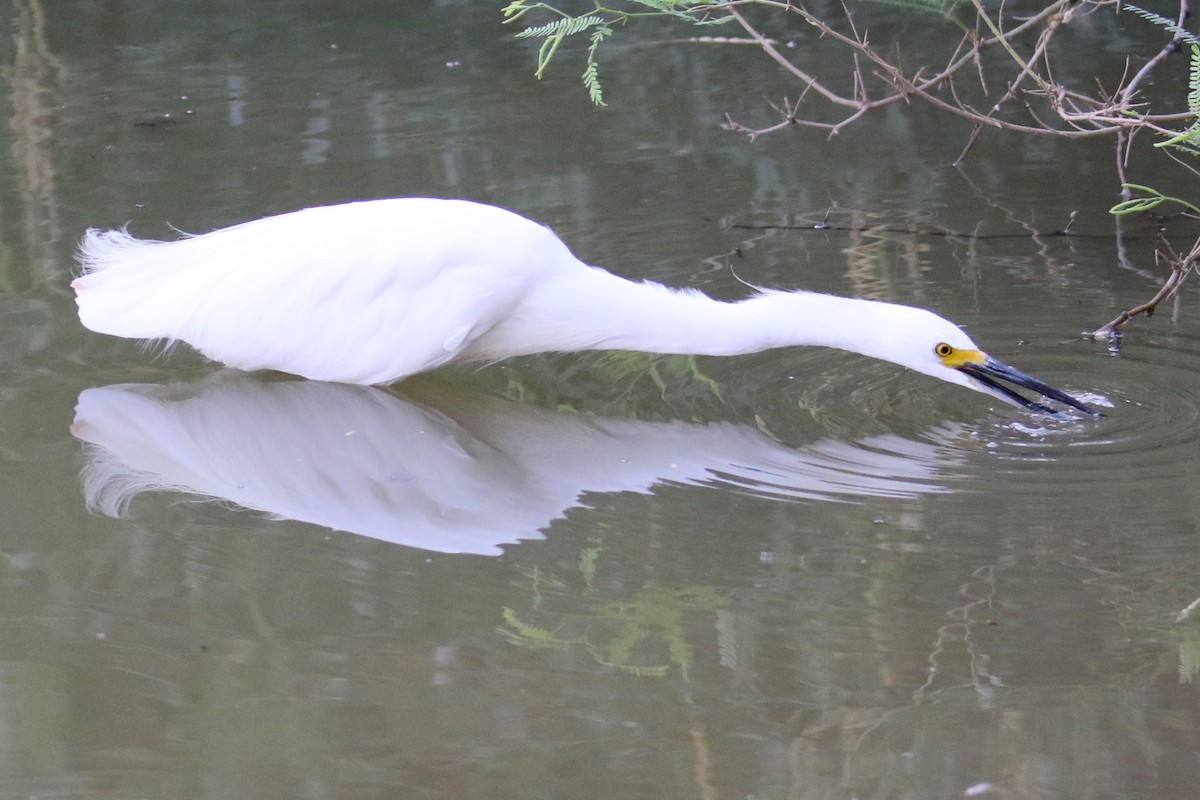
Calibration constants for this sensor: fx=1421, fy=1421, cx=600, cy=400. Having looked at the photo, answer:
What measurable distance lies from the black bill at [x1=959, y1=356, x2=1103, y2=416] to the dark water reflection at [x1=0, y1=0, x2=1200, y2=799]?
Result: 94 mm

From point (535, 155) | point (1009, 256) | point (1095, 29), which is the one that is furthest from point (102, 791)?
point (1095, 29)

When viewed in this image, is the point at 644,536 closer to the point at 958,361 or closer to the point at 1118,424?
the point at 958,361

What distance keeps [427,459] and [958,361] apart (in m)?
1.65

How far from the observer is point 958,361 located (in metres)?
4.34

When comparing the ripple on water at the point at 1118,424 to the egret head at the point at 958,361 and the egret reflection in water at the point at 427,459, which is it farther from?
the egret reflection in water at the point at 427,459

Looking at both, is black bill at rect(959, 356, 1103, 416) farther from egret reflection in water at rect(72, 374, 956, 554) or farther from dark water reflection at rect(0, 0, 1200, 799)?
egret reflection in water at rect(72, 374, 956, 554)

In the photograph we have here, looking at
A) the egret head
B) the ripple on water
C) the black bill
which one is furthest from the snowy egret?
the ripple on water

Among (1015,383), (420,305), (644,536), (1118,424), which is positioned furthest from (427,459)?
(1118,424)

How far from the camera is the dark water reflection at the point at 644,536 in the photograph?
2787mm

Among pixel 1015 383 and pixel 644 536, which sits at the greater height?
pixel 1015 383

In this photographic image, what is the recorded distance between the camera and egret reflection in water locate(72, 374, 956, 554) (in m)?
3.91

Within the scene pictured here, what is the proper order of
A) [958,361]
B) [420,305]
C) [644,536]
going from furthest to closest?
[420,305] < [958,361] < [644,536]

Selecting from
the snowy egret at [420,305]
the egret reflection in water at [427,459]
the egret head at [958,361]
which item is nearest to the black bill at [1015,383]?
the egret head at [958,361]

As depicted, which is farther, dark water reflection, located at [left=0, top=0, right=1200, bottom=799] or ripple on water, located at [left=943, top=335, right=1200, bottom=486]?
ripple on water, located at [left=943, top=335, right=1200, bottom=486]
